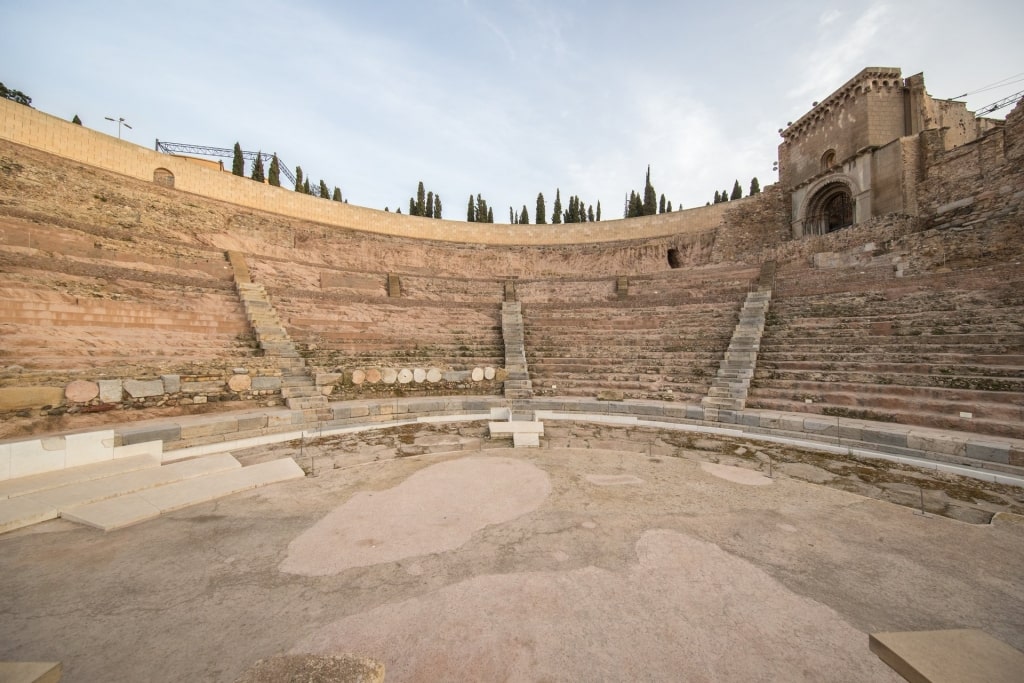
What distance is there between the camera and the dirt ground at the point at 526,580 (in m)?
2.45

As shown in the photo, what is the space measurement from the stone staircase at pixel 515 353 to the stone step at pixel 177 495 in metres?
6.42

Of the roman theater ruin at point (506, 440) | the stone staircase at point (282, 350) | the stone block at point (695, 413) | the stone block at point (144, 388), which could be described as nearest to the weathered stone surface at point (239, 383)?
the roman theater ruin at point (506, 440)

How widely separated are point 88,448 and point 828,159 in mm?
29956

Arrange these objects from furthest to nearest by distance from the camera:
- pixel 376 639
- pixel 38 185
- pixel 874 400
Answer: pixel 38 185, pixel 874 400, pixel 376 639

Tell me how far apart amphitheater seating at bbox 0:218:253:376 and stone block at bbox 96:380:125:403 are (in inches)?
25.1

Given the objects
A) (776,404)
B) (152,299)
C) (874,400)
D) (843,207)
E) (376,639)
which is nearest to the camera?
(376,639)

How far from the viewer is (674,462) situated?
6.39 meters

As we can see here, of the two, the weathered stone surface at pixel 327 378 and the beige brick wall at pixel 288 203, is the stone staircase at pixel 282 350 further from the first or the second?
the beige brick wall at pixel 288 203

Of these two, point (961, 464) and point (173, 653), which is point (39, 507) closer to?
point (173, 653)

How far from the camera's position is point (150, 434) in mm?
6785

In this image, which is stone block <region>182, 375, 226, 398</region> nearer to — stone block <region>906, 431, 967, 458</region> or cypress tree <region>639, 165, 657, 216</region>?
stone block <region>906, 431, 967, 458</region>

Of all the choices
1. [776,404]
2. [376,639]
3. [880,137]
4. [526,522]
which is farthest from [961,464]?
[880,137]

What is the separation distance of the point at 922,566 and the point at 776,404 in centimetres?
630

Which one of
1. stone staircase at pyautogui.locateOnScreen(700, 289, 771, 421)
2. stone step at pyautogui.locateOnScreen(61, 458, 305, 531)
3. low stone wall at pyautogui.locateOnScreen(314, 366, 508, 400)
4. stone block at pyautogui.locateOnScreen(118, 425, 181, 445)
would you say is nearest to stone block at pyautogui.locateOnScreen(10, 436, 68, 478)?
stone block at pyautogui.locateOnScreen(118, 425, 181, 445)
